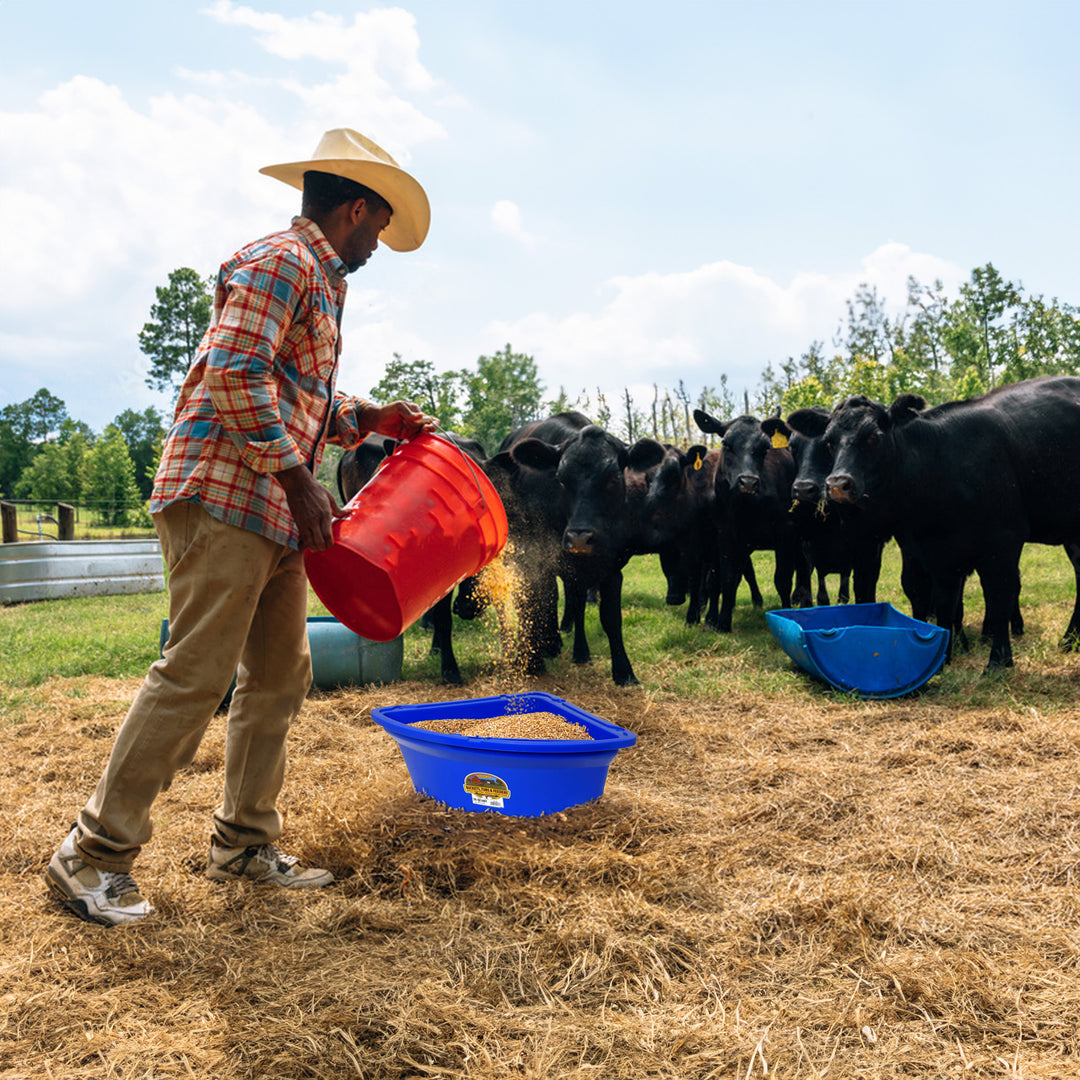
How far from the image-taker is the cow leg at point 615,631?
6039mm

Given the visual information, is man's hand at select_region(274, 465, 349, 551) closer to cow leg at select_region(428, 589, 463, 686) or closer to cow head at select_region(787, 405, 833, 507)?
cow leg at select_region(428, 589, 463, 686)

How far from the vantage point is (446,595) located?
19.6 feet

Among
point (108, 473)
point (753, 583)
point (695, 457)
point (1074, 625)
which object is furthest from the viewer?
point (108, 473)

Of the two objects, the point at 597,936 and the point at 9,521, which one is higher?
the point at 9,521

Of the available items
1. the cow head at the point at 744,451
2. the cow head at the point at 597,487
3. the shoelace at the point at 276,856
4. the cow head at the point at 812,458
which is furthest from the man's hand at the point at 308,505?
the cow head at the point at 744,451

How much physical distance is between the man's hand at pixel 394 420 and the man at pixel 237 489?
46 centimetres

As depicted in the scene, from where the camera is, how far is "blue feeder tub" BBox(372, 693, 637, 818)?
10.5 ft

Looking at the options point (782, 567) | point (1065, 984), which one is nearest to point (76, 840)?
point (1065, 984)

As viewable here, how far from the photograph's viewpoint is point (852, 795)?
3750 millimetres

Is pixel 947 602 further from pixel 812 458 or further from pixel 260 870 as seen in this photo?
pixel 260 870

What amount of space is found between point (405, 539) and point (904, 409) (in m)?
4.56

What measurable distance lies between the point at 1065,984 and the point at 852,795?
1.48 metres

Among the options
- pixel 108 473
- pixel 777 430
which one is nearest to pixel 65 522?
pixel 777 430

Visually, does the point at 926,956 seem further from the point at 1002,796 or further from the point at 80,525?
the point at 80,525
